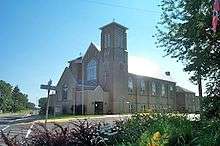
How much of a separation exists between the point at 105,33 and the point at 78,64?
36.2ft

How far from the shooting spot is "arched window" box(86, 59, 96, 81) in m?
76.6

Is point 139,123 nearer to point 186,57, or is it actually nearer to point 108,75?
point 186,57

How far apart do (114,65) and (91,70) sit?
26.8 ft

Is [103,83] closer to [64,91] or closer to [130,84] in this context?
[130,84]

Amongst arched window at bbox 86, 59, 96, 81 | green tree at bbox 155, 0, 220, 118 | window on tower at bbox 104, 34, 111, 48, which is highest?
window on tower at bbox 104, 34, 111, 48

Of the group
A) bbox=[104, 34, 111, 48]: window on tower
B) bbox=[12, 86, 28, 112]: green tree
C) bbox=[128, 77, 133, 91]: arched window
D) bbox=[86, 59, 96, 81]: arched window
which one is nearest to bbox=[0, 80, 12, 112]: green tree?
bbox=[12, 86, 28, 112]: green tree

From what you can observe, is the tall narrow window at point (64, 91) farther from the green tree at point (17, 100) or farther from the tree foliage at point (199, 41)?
the green tree at point (17, 100)

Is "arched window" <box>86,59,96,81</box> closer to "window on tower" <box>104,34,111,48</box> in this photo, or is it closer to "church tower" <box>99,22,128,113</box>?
"church tower" <box>99,22,128,113</box>

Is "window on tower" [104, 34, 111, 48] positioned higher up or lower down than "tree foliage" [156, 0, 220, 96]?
higher up

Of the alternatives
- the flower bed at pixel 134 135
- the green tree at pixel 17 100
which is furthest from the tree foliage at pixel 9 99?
the flower bed at pixel 134 135

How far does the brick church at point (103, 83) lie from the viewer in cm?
6988

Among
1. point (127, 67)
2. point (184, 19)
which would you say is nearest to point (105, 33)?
point (127, 67)

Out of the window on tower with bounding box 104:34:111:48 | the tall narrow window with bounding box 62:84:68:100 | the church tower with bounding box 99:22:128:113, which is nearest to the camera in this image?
the church tower with bounding box 99:22:128:113

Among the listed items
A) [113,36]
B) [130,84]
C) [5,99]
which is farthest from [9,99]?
[113,36]
